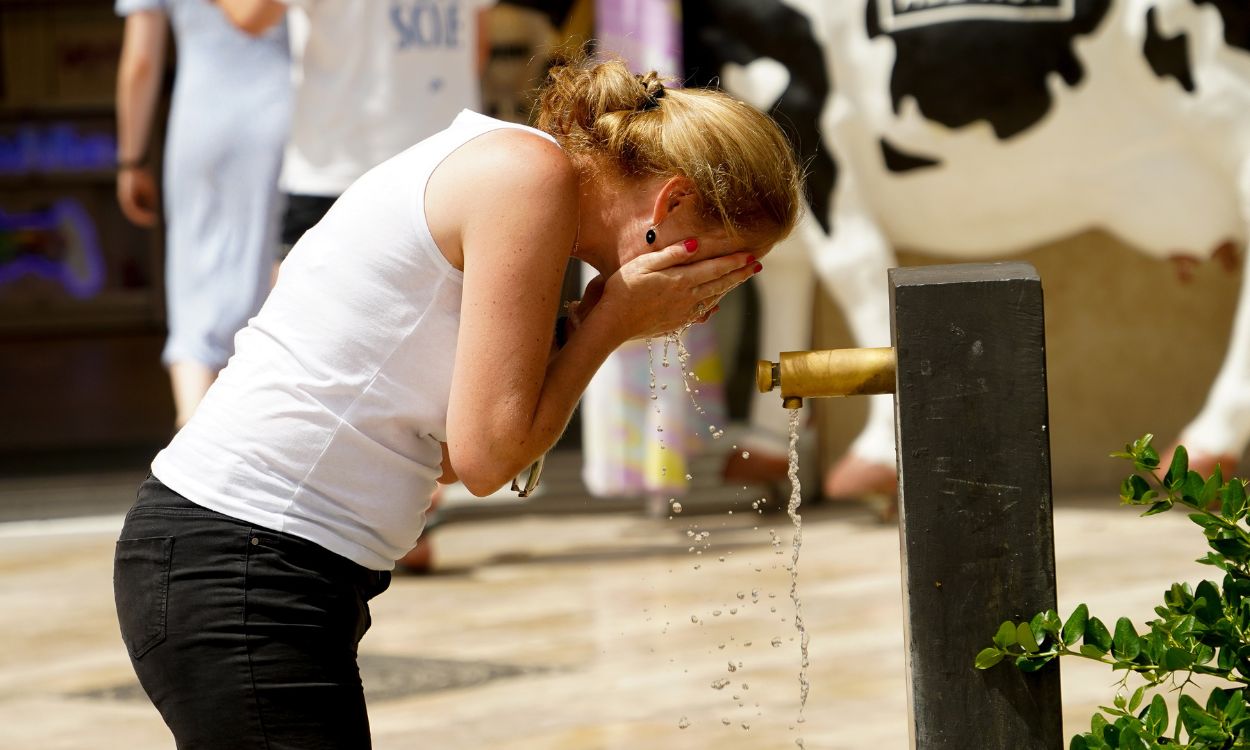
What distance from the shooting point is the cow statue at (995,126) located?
16.5ft

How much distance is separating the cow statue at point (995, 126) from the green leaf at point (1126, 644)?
351 centimetres

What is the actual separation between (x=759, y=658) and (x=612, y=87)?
210 cm

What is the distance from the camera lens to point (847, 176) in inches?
207

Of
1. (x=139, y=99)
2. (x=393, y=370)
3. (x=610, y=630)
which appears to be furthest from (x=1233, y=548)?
(x=139, y=99)

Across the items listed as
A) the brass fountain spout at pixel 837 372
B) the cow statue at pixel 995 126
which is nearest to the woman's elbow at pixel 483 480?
the brass fountain spout at pixel 837 372

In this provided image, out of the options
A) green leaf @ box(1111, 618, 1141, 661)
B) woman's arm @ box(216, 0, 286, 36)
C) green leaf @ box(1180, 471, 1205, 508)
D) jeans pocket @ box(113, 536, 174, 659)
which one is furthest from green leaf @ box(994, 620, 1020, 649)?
woman's arm @ box(216, 0, 286, 36)

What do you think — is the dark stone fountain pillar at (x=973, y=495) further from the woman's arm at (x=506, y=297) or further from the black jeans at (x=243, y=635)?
the black jeans at (x=243, y=635)

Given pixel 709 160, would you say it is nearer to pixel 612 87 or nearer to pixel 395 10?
pixel 612 87

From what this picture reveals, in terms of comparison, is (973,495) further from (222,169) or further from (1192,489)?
(222,169)

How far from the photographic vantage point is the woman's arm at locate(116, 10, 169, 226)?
196 inches

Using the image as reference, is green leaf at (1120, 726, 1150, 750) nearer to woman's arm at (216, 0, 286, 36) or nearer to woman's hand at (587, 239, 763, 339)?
woman's hand at (587, 239, 763, 339)

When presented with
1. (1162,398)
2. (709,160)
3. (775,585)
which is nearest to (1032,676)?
(709,160)

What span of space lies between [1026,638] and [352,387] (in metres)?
0.68

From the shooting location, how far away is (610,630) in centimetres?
405
